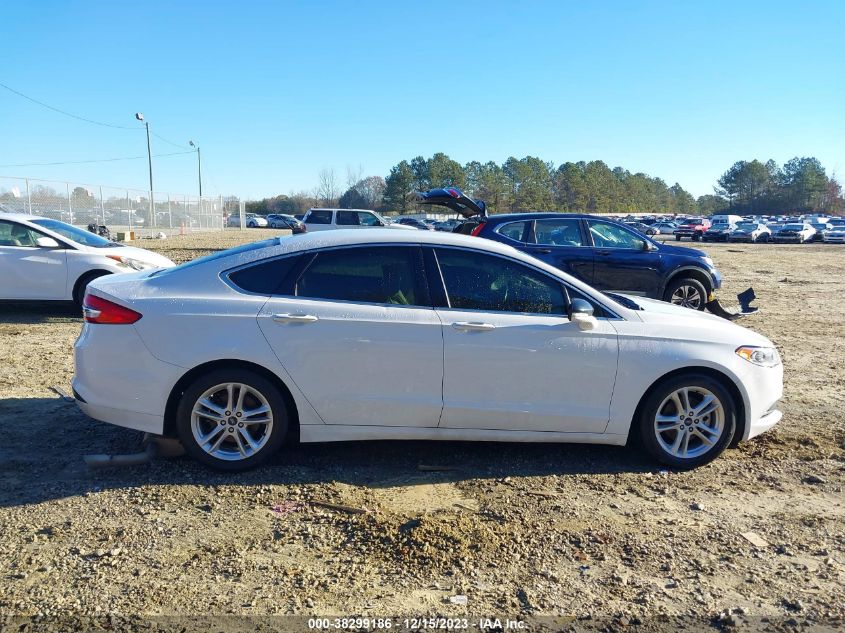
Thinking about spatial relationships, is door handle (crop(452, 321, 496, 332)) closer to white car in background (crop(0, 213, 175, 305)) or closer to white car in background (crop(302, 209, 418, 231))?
white car in background (crop(0, 213, 175, 305))

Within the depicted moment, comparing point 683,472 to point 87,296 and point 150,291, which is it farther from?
point 87,296

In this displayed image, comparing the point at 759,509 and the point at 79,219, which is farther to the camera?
the point at 79,219

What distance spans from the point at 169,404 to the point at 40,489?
908 mm

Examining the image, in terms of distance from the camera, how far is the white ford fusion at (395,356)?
14.5 feet

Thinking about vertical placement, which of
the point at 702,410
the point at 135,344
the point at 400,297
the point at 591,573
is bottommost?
the point at 591,573

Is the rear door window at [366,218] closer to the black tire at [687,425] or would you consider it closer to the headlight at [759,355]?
the headlight at [759,355]

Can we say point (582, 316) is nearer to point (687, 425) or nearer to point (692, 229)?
point (687, 425)

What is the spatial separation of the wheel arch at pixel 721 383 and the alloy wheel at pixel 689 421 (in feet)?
0.38

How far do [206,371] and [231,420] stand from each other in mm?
358

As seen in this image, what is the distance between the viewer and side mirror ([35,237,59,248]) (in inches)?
382

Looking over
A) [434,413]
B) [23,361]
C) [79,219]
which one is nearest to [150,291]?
A: [434,413]

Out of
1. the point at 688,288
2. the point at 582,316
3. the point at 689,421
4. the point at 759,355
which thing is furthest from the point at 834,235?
the point at 582,316

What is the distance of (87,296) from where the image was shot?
15.2ft

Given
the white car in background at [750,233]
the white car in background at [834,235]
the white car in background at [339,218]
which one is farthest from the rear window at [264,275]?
the white car in background at [834,235]
